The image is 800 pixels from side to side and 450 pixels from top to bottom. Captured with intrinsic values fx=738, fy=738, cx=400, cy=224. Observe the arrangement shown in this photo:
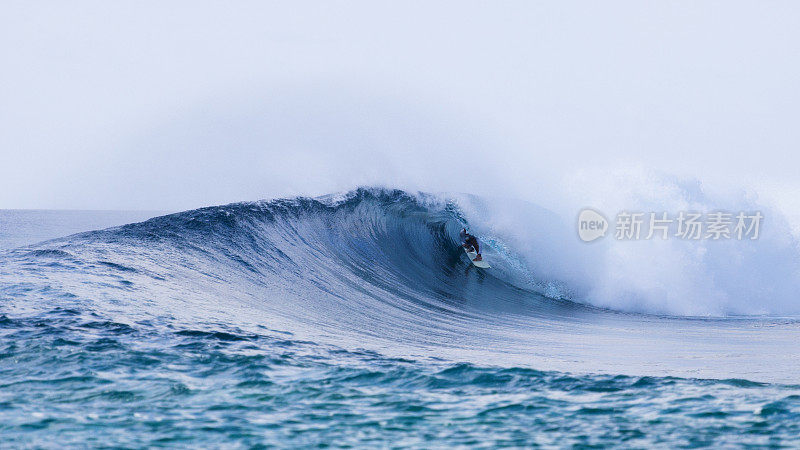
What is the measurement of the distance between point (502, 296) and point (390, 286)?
8.67 ft

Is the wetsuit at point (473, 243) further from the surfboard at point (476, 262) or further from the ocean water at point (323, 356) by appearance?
the ocean water at point (323, 356)

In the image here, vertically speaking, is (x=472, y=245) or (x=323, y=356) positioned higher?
(x=472, y=245)

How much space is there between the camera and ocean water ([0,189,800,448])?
14.3 ft

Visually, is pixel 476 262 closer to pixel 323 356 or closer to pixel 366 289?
pixel 366 289

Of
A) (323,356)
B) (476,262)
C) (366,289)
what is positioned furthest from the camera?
(476,262)

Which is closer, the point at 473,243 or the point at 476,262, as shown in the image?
the point at 476,262

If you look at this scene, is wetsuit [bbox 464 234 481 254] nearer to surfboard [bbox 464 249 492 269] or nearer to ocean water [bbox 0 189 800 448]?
surfboard [bbox 464 249 492 269]

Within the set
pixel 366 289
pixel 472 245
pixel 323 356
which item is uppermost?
pixel 472 245

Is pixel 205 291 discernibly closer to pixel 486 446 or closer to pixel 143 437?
pixel 143 437

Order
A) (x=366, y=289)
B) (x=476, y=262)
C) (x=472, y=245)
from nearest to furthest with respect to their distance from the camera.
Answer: (x=366, y=289) < (x=476, y=262) < (x=472, y=245)

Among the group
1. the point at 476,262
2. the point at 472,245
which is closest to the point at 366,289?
the point at 476,262

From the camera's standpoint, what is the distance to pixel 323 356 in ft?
21.0

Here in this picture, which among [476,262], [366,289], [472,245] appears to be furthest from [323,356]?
[472,245]

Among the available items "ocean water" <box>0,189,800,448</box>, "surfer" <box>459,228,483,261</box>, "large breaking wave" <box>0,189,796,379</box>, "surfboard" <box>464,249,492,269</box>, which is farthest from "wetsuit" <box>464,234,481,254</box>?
"ocean water" <box>0,189,800,448</box>
